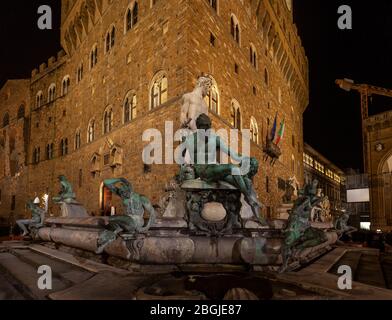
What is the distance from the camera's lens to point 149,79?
548 inches

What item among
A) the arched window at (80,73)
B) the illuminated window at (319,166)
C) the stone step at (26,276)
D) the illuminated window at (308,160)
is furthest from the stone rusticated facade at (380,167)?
the stone step at (26,276)

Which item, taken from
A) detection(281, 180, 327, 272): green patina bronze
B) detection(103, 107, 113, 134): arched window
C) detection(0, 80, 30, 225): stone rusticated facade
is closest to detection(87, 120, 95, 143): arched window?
detection(103, 107, 113, 134): arched window

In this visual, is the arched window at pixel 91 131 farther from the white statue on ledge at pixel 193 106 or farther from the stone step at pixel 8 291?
the stone step at pixel 8 291

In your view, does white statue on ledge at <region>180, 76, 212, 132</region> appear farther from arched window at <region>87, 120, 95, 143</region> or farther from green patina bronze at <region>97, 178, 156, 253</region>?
arched window at <region>87, 120, 95, 143</region>

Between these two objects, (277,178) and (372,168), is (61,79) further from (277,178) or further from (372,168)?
(372,168)

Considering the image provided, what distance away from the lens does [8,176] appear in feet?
92.3

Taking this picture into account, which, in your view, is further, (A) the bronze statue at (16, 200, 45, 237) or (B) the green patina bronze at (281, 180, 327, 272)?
(A) the bronze statue at (16, 200, 45, 237)

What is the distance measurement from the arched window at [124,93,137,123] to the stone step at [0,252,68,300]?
10.1m

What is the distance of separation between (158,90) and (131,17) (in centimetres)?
467

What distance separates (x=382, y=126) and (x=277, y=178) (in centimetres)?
1397

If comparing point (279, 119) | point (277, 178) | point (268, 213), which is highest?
point (279, 119)

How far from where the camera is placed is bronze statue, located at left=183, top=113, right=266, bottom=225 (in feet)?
13.3

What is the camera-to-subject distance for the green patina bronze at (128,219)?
12.4 ft
